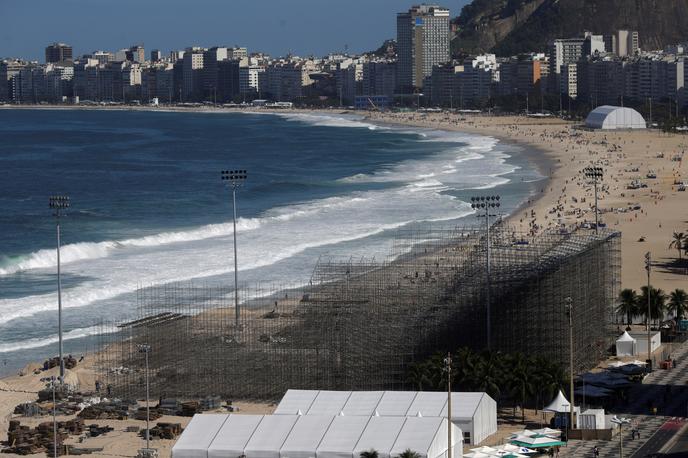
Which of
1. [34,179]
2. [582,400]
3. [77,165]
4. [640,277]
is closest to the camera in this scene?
[582,400]

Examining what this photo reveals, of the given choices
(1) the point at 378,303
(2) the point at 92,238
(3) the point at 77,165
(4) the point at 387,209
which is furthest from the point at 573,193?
(3) the point at 77,165

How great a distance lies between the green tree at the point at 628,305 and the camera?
47.7 metres

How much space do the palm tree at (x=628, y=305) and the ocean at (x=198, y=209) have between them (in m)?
13.4

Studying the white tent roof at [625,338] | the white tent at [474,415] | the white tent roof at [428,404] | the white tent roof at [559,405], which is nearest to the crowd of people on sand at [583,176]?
the white tent roof at [625,338]

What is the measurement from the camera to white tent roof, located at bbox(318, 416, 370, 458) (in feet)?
103

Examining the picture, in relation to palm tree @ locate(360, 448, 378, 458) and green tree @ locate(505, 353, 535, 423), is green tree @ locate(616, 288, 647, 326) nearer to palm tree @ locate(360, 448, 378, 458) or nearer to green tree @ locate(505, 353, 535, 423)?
green tree @ locate(505, 353, 535, 423)

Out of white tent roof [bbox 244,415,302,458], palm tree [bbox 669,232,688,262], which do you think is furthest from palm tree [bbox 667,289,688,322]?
white tent roof [bbox 244,415,302,458]

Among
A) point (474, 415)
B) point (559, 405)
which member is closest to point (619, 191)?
point (559, 405)

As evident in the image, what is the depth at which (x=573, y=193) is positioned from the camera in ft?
283

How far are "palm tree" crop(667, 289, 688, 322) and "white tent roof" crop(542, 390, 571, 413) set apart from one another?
1237cm

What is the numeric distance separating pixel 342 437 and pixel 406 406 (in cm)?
286

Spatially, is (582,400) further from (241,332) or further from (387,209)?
(387,209)

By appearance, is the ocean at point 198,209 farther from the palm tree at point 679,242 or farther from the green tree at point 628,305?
the green tree at point 628,305

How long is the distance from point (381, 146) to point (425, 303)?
339ft
